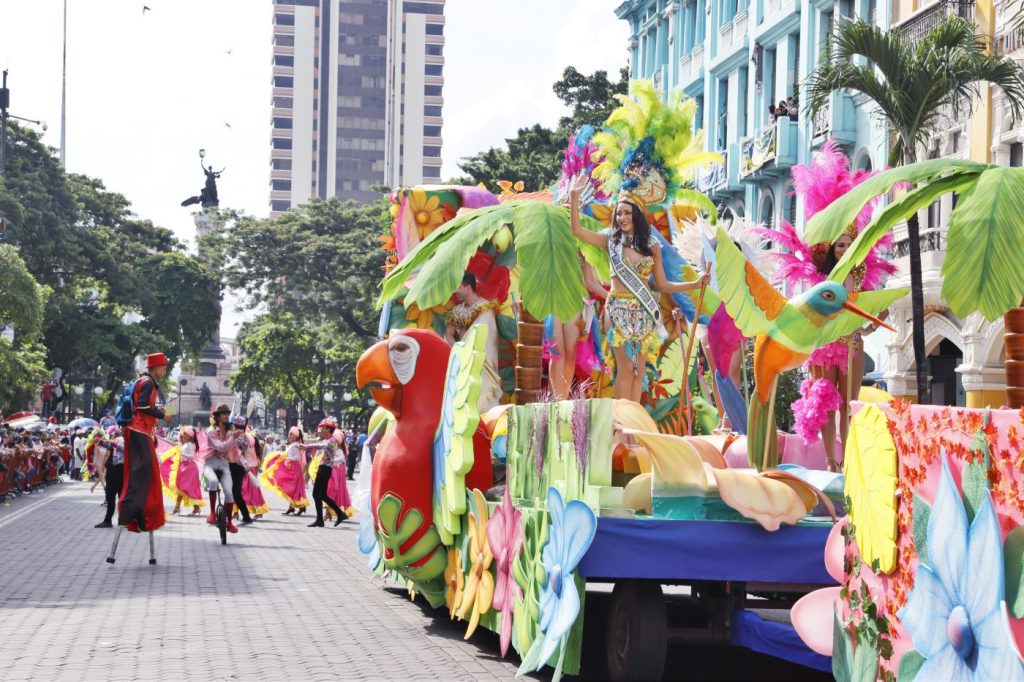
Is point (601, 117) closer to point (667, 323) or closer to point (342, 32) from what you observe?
point (667, 323)

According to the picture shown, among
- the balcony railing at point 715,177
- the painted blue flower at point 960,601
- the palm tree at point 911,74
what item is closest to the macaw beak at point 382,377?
the painted blue flower at point 960,601

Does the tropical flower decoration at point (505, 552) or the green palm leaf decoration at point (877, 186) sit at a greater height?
the green palm leaf decoration at point (877, 186)

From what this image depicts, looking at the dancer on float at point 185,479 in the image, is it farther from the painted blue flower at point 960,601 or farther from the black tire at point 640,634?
the painted blue flower at point 960,601

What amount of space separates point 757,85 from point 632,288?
2801 cm

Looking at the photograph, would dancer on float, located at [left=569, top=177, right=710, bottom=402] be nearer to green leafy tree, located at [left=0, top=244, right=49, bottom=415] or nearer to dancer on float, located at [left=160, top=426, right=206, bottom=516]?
dancer on float, located at [left=160, top=426, right=206, bottom=516]

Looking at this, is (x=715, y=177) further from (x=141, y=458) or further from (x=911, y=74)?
(x=141, y=458)

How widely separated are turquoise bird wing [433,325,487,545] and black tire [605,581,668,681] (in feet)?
6.01

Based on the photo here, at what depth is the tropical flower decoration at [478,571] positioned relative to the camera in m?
8.96

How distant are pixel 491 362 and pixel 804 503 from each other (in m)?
5.01

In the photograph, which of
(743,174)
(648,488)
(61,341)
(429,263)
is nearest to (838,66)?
(429,263)

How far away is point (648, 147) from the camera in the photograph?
1038 centimetres

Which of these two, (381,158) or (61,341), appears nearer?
(61,341)

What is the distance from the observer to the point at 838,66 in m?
18.1

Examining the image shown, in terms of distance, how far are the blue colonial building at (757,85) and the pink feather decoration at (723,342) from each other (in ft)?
62.6
